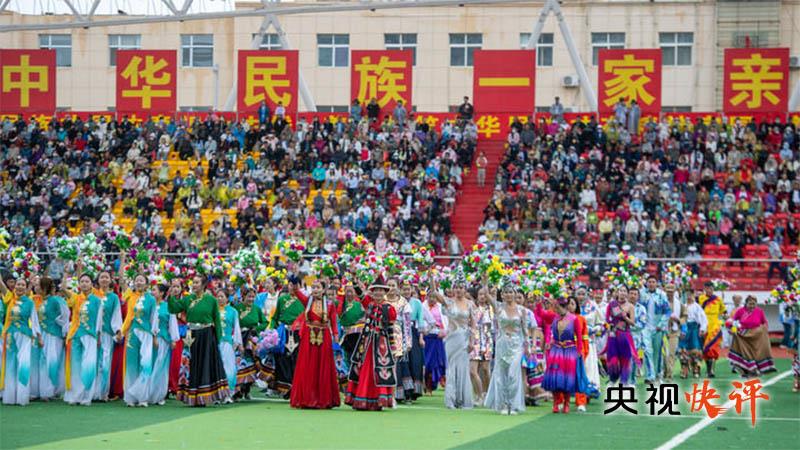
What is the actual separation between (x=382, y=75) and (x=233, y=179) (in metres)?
5.52

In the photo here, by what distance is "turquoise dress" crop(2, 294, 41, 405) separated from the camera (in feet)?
59.9

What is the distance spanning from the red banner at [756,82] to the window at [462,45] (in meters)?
17.7

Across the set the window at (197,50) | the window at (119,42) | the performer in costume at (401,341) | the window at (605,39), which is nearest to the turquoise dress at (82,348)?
the performer in costume at (401,341)

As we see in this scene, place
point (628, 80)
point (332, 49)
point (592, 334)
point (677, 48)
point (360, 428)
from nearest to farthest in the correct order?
point (360, 428) < point (592, 334) < point (628, 80) < point (677, 48) < point (332, 49)

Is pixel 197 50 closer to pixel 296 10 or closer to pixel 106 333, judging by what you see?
pixel 296 10

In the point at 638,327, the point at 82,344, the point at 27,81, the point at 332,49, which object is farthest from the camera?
the point at 332,49

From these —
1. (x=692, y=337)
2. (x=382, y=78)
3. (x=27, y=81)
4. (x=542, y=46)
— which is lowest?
(x=692, y=337)

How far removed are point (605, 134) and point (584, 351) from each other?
23281 millimetres

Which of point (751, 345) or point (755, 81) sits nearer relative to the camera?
point (751, 345)

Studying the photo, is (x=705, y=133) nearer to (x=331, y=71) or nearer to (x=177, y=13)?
(x=177, y=13)

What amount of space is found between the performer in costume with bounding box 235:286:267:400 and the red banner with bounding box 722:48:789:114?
75.6ft

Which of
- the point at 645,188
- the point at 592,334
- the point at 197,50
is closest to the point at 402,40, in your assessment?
the point at 197,50

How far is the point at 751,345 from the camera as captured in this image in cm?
2452

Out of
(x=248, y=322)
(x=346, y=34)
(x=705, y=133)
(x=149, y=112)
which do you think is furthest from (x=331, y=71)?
(x=248, y=322)
